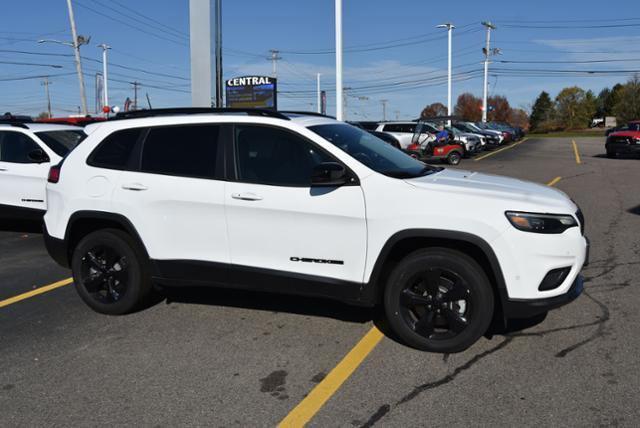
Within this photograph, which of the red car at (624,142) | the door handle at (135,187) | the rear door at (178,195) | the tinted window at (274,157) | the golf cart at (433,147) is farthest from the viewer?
the red car at (624,142)

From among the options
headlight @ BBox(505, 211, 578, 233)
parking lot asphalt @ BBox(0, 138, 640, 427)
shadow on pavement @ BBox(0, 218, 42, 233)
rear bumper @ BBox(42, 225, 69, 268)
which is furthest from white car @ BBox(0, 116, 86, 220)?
headlight @ BBox(505, 211, 578, 233)

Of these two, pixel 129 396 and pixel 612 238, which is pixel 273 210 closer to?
pixel 129 396

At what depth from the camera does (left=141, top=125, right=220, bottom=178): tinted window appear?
4.85 m

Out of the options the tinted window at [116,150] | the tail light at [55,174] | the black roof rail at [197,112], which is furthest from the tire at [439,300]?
the tail light at [55,174]

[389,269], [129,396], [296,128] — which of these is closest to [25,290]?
[129,396]

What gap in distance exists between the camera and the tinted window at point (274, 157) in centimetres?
456

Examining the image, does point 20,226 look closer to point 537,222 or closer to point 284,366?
point 284,366

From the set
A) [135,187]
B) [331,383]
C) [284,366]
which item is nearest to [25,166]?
[135,187]

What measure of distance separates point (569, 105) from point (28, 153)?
95275mm

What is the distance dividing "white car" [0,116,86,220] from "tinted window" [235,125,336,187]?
484cm

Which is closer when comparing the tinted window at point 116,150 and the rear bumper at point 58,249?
the tinted window at point 116,150

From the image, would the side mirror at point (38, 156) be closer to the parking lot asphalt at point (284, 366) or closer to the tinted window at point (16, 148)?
the tinted window at point (16, 148)

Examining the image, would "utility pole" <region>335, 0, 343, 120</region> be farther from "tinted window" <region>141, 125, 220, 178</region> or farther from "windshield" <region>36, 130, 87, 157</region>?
"tinted window" <region>141, 125, 220, 178</region>

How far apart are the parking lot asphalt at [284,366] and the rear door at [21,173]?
3138 millimetres
